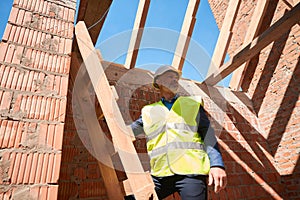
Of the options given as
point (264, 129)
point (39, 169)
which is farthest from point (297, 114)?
point (39, 169)

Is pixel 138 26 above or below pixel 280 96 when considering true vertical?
above

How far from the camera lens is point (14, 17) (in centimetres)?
106

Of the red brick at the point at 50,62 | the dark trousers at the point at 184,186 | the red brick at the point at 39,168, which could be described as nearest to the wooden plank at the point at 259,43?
the dark trousers at the point at 184,186

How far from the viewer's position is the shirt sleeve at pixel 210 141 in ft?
3.90

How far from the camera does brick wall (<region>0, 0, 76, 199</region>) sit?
752mm

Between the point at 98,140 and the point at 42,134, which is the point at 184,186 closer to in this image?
the point at 98,140

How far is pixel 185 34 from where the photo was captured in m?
2.84

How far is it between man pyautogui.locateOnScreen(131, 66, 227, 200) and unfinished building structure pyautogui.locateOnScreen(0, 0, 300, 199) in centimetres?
27

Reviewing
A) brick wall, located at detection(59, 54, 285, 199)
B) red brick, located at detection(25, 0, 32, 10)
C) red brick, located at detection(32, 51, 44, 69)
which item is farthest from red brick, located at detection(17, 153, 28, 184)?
brick wall, located at detection(59, 54, 285, 199)

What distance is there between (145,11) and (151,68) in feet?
2.43

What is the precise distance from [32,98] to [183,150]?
0.83 m

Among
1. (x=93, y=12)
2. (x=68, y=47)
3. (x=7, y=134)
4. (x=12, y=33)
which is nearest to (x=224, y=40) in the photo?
(x=93, y=12)

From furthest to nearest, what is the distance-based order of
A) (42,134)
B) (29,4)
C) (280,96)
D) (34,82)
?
1. (280,96)
2. (29,4)
3. (34,82)
4. (42,134)

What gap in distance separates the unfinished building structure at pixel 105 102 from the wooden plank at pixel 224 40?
0.02 m
